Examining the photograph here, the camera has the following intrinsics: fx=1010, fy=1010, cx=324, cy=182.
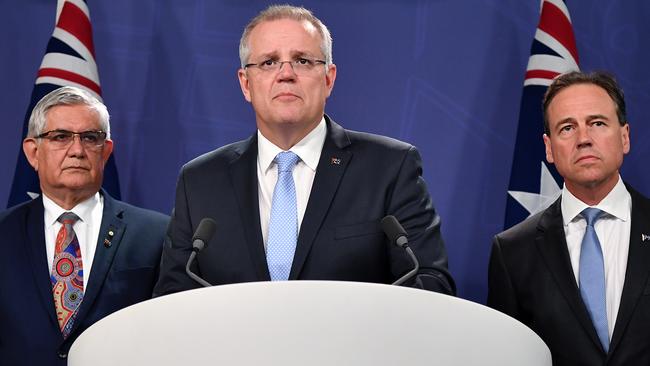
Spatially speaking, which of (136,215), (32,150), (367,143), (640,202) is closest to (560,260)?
(640,202)

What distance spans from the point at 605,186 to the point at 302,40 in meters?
1.14

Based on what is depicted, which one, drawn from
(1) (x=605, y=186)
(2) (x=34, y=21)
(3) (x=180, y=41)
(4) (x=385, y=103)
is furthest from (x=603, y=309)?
(2) (x=34, y=21)

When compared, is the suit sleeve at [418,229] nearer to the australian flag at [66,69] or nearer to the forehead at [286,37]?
the forehead at [286,37]

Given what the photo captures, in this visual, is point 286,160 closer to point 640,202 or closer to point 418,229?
point 418,229

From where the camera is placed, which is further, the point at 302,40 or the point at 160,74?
the point at 160,74

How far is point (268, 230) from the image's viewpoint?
2953 mm

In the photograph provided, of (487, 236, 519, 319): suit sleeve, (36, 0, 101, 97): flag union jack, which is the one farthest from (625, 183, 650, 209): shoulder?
(36, 0, 101, 97): flag union jack

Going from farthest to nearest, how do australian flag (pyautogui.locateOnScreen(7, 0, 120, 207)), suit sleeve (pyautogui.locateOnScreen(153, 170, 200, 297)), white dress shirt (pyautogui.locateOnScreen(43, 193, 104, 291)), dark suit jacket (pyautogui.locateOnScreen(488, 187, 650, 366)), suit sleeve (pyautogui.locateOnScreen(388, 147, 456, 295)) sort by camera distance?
australian flag (pyautogui.locateOnScreen(7, 0, 120, 207)), white dress shirt (pyautogui.locateOnScreen(43, 193, 104, 291)), dark suit jacket (pyautogui.locateOnScreen(488, 187, 650, 366)), suit sleeve (pyautogui.locateOnScreen(153, 170, 200, 297)), suit sleeve (pyautogui.locateOnScreen(388, 147, 456, 295))

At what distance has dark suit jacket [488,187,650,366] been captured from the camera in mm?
3078

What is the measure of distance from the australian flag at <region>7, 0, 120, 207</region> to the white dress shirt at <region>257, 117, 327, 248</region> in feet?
5.16

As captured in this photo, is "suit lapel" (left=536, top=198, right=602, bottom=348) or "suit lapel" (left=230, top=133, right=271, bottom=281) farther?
"suit lapel" (left=536, top=198, right=602, bottom=348)

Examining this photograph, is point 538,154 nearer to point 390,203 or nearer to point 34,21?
point 390,203

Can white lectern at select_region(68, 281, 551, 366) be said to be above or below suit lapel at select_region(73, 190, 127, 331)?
above

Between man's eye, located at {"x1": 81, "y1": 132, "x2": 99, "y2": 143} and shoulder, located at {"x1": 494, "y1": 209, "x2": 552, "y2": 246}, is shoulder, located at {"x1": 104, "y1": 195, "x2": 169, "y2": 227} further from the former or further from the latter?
shoulder, located at {"x1": 494, "y1": 209, "x2": 552, "y2": 246}
